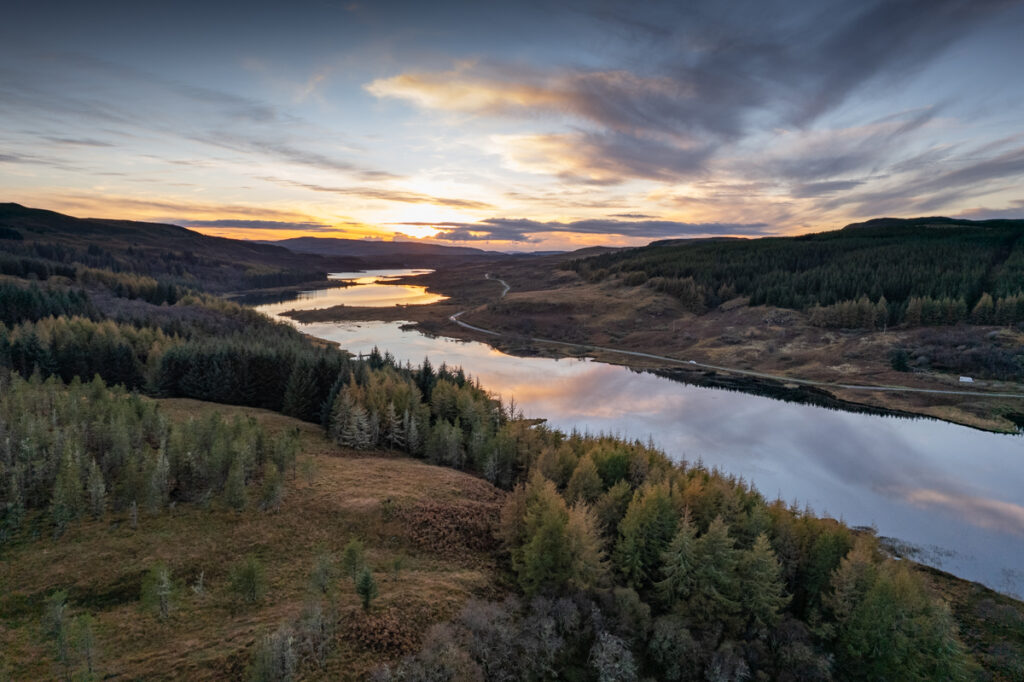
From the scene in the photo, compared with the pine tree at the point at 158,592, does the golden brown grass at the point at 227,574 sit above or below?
below

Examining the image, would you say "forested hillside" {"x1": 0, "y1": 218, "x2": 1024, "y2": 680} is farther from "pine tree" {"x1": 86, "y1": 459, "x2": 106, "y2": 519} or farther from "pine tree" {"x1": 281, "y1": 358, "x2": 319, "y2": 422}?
"pine tree" {"x1": 281, "y1": 358, "x2": 319, "y2": 422}

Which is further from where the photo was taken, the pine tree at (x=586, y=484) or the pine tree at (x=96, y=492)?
the pine tree at (x=586, y=484)

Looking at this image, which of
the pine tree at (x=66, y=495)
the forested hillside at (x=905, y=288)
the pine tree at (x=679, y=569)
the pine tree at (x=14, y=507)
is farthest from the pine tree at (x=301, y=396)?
the forested hillside at (x=905, y=288)

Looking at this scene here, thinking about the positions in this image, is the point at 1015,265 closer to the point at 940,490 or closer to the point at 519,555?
the point at 940,490

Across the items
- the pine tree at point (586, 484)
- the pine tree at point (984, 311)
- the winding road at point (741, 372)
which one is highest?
the pine tree at point (984, 311)

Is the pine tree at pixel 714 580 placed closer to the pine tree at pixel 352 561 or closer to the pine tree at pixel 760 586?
the pine tree at pixel 760 586

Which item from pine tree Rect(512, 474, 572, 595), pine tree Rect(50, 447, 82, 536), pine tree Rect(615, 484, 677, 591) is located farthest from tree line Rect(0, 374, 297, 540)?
pine tree Rect(615, 484, 677, 591)
